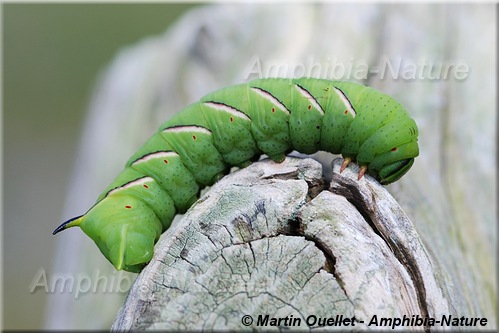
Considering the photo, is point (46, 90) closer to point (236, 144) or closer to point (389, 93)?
point (389, 93)

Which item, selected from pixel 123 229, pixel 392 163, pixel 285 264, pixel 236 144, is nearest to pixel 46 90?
pixel 236 144

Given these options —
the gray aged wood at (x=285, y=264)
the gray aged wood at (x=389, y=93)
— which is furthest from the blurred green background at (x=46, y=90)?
the gray aged wood at (x=285, y=264)

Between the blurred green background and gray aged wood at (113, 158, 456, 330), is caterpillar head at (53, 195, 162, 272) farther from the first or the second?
the blurred green background

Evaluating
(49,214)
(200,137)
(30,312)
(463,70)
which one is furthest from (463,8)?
A: (49,214)

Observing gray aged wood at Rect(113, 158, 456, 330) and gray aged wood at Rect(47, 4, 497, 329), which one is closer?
gray aged wood at Rect(113, 158, 456, 330)

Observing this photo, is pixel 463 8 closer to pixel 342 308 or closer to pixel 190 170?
pixel 190 170

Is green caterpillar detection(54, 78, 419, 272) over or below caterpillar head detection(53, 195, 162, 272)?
over

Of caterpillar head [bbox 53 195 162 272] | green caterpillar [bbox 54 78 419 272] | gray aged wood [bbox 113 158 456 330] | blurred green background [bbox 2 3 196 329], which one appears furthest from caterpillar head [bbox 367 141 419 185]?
blurred green background [bbox 2 3 196 329]
